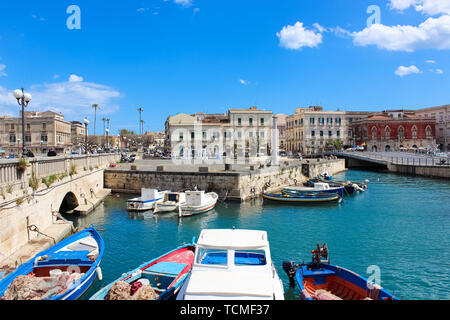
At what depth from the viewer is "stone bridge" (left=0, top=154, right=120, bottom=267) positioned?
1255 centimetres

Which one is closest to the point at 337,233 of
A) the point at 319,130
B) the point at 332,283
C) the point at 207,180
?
the point at 332,283

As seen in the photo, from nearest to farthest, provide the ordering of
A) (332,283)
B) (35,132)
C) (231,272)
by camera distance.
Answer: (231,272) → (332,283) → (35,132)

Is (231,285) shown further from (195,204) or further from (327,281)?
(195,204)

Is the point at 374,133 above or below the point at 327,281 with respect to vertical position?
above

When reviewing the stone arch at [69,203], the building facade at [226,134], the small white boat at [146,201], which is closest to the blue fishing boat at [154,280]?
the small white boat at [146,201]

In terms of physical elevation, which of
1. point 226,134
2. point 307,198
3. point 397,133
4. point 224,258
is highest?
point 397,133

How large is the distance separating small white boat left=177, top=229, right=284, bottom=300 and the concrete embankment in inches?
796

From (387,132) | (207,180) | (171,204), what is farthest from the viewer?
(387,132)

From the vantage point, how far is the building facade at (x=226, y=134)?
71.4 metres

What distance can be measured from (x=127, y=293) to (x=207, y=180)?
2302cm

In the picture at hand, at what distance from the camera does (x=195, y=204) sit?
82.0 feet

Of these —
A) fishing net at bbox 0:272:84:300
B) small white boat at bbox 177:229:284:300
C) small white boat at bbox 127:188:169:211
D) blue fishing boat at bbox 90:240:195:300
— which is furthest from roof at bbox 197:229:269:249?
small white boat at bbox 127:188:169:211

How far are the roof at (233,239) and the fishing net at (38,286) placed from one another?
4.61 metres

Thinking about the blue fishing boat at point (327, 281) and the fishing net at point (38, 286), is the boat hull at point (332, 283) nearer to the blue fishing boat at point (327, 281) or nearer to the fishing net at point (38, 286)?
the blue fishing boat at point (327, 281)
